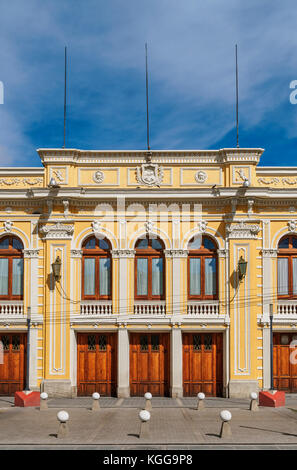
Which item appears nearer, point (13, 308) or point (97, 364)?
point (97, 364)

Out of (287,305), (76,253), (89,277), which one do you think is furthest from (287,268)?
(76,253)

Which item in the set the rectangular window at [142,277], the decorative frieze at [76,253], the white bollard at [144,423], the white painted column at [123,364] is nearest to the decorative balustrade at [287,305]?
the rectangular window at [142,277]

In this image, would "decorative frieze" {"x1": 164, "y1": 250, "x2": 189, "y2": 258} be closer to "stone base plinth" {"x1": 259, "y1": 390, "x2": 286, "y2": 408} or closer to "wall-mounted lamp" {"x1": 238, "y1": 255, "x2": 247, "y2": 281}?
"wall-mounted lamp" {"x1": 238, "y1": 255, "x2": 247, "y2": 281}

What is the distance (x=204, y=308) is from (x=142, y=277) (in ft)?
9.42

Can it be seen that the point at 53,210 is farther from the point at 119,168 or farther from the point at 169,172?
the point at 169,172

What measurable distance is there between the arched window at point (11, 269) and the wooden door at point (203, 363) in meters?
7.31

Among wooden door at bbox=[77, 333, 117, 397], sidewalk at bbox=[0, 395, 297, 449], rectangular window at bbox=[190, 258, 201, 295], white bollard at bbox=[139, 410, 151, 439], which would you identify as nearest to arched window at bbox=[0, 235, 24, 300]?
wooden door at bbox=[77, 333, 117, 397]

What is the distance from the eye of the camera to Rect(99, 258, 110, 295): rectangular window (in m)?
21.6

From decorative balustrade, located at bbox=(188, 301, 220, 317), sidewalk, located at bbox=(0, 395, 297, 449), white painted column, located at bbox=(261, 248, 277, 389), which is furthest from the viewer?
decorative balustrade, located at bbox=(188, 301, 220, 317)

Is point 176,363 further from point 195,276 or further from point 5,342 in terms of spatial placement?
point 5,342

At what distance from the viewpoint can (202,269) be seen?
71.2 ft

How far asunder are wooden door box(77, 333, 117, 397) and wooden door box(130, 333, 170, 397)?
79cm

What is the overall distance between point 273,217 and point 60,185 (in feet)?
29.7
